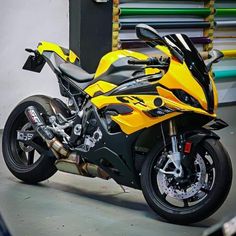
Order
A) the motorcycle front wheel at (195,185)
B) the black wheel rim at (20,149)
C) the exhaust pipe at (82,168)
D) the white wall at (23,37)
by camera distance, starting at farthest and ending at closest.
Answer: the white wall at (23,37), the black wheel rim at (20,149), the exhaust pipe at (82,168), the motorcycle front wheel at (195,185)

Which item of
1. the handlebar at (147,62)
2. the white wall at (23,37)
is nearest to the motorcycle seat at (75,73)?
the handlebar at (147,62)

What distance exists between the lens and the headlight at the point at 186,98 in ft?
10.7

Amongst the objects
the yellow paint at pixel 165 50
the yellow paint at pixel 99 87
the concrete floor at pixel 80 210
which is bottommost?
the concrete floor at pixel 80 210

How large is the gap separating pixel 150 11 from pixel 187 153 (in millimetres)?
3836

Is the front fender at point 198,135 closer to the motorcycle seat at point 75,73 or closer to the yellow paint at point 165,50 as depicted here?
the yellow paint at point 165,50

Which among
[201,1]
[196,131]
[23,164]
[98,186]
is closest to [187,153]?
[196,131]

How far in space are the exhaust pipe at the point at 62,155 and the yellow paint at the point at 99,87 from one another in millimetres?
424

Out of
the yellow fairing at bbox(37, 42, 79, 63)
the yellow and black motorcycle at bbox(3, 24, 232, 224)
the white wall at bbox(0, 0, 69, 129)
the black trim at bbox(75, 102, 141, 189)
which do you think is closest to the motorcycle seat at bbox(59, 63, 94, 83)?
the yellow and black motorcycle at bbox(3, 24, 232, 224)

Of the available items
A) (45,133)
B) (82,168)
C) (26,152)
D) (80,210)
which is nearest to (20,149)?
(26,152)

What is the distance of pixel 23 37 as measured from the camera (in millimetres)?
5910

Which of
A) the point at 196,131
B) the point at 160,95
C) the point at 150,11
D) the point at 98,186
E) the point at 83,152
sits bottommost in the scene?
the point at 98,186

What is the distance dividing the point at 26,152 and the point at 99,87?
A: 92 cm

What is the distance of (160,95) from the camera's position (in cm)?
337

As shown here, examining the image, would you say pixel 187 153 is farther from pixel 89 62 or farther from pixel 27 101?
pixel 89 62
